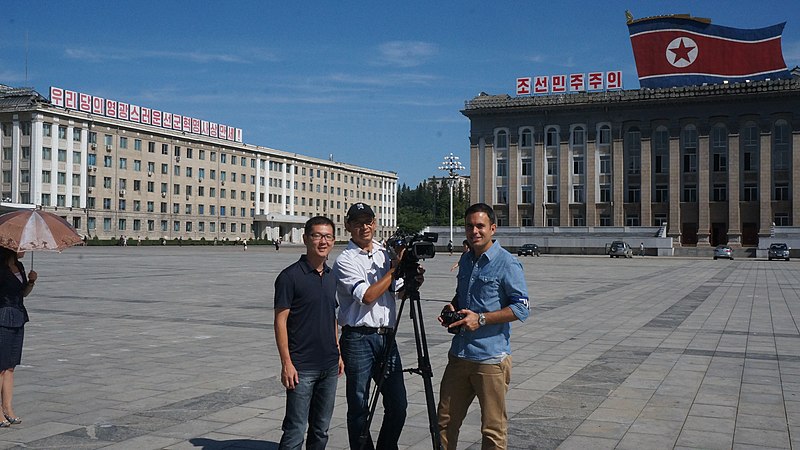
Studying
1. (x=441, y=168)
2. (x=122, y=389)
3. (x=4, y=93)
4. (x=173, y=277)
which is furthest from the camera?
(x=4, y=93)

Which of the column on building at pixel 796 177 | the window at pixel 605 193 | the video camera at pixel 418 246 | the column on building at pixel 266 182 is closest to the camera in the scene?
the video camera at pixel 418 246

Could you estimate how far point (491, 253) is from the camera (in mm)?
4449

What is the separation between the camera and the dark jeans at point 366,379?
4.63 metres

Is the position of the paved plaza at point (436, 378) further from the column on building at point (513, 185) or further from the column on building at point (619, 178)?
the column on building at point (513, 185)

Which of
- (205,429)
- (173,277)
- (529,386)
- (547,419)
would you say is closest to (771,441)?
(547,419)

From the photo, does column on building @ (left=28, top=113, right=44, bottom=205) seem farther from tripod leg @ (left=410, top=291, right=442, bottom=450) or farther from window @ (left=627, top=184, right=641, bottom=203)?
tripod leg @ (left=410, top=291, right=442, bottom=450)

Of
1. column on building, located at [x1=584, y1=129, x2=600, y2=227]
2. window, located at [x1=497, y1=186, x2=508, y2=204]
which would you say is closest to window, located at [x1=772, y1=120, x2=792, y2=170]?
column on building, located at [x1=584, y1=129, x2=600, y2=227]

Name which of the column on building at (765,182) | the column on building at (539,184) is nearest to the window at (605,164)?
the column on building at (539,184)

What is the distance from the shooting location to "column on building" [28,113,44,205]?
6925 centimetres

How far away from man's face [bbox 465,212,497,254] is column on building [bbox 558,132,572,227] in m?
71.9

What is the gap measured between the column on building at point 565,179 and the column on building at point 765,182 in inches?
723

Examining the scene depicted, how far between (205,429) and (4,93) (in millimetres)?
84231

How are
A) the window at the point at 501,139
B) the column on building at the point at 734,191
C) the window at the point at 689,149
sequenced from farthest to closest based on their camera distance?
the window at the point at 501,139 → the window at the point at 689,149 → the column on building at the point at 734,191

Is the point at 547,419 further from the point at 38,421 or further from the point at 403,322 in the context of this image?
the point at 403,322
